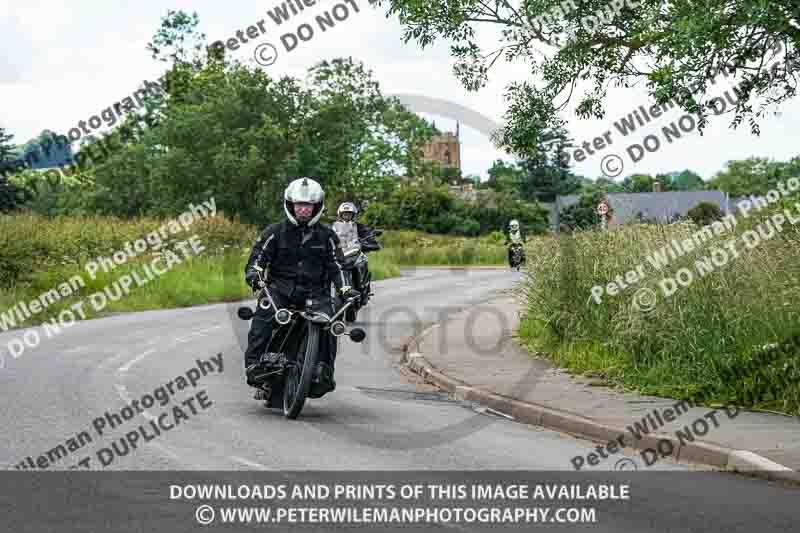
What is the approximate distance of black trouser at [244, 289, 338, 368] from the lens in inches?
452

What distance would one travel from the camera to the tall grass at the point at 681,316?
39.1 ft

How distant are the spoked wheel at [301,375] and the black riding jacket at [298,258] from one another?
1.69 ft

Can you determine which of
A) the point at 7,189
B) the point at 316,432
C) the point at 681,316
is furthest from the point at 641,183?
the point at 316,432

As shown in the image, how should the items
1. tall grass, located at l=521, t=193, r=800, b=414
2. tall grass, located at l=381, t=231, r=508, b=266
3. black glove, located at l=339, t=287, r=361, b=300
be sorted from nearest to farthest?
black glove, located at l=339, t=287, r=361, b=300
tall grass, located at l=521, t=193, r=800, b=414
tall grass, located at l=381, t=231, r=508, b=266

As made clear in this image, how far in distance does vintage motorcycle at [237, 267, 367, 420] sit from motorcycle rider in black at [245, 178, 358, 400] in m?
0.08

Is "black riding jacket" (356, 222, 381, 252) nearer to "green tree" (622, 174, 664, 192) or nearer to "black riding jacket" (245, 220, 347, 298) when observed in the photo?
"black riding jacket" (245, 220, 347, 298)

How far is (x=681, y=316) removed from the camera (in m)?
13.0

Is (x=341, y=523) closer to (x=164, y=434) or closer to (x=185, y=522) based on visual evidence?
(x=185, y=522)

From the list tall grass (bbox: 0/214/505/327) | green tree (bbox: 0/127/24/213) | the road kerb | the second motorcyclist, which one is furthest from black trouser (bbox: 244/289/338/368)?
green tree (bbox: 0/127/24/213)

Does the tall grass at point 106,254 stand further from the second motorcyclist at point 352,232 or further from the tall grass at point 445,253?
the tall grass at point 445,253

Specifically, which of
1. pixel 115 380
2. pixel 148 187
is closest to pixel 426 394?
pixel 115 380

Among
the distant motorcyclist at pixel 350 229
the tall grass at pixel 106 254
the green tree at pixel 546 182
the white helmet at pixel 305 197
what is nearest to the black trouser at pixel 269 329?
the white helmet at pixel 305 197

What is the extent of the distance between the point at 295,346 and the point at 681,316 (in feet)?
14.2

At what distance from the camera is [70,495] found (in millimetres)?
7832
